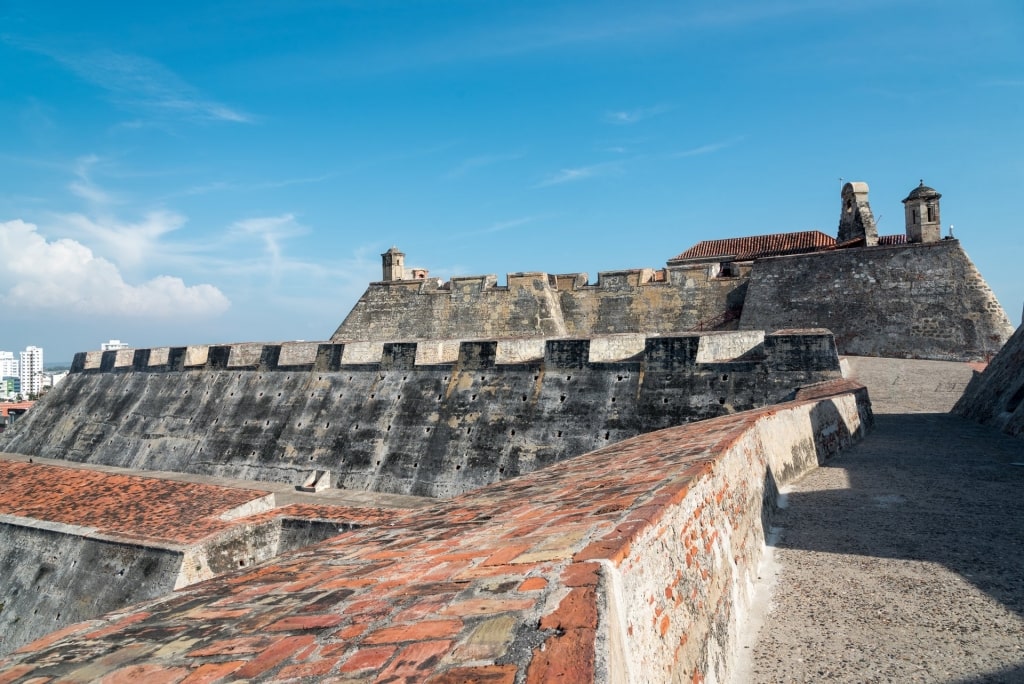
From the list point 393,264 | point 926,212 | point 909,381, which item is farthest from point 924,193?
point 393,264

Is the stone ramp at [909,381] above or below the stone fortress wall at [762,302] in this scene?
below

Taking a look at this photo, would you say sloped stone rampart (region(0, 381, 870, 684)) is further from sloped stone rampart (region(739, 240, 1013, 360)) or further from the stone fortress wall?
sloped stone rampart (region(739, 240, 1013, 360))

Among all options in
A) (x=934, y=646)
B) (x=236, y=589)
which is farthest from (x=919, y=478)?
(x=236, y=589)

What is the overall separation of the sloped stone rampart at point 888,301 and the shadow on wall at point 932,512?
36.0ft

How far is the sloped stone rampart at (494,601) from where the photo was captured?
66.2 inches

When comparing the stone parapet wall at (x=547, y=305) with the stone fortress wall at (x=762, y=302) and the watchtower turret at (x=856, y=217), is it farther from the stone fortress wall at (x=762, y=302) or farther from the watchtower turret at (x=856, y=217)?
the watchtower turret at (x=856, y=217)

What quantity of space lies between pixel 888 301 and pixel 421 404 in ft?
42.9

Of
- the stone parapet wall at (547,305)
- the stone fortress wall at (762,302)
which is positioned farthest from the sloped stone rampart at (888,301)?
the stone parapet wall at (547,305)

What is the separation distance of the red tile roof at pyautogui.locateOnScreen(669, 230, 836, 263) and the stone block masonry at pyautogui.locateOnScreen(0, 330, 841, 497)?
17.0m

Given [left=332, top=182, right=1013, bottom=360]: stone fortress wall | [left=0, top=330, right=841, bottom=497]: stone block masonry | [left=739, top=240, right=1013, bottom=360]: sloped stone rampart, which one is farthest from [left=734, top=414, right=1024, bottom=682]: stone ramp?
[left=739, top=240, right=1013, bottom=360]: sloped stone rampart

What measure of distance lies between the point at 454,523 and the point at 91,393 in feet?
59.2

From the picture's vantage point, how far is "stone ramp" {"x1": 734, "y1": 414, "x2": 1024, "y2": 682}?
2.69m

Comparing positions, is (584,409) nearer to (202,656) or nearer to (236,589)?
(236,589)

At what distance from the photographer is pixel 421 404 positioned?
11.9 m
